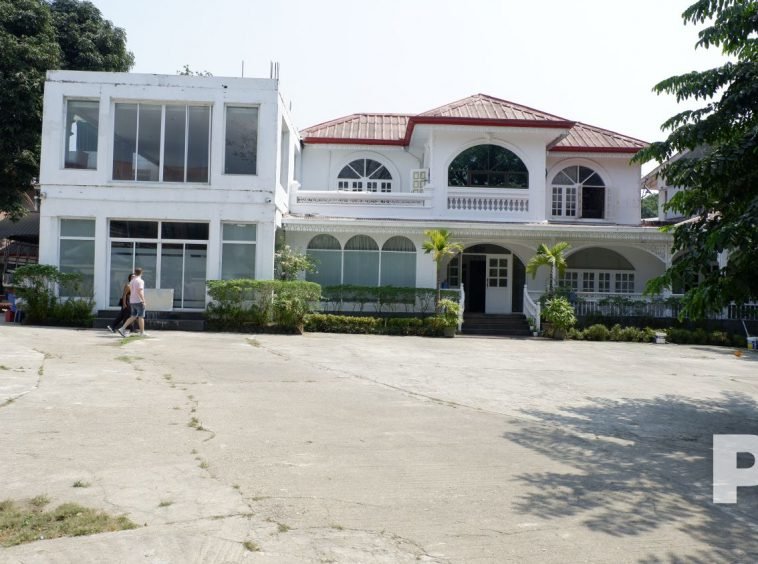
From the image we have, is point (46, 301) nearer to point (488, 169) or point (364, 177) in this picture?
point (364, 177)

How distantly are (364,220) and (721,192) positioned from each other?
544 inches

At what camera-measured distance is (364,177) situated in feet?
79.7

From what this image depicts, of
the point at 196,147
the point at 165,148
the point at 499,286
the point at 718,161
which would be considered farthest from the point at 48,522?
the point at 499,286

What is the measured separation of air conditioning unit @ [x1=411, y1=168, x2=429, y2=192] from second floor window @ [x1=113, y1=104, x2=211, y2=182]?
7264mm

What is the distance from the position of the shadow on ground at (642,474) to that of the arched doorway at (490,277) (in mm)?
14162

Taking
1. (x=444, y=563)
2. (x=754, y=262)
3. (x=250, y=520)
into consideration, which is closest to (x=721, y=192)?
(x=754, y=262)

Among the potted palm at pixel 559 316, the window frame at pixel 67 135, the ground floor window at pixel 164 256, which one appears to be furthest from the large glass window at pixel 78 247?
the potted palm at pixel 559 316

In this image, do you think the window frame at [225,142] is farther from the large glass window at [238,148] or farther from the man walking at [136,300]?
the man walking at [136,300]

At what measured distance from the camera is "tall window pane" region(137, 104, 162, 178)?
18844mm

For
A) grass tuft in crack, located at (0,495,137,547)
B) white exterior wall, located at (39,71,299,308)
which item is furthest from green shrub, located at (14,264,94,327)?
grass tuft in crack, located at (0,495,137,547)

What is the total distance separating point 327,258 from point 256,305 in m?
4.14

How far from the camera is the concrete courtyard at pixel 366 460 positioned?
158 inches

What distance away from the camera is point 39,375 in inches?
363
